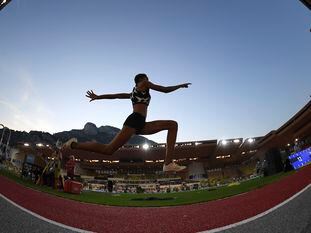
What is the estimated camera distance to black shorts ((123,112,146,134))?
10.8ft

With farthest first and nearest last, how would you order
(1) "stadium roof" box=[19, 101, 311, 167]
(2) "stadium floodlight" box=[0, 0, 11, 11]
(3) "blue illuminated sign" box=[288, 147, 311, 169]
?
(1) "stadium roof" box=[19, 101, 311, 167], (3) "blue illuminated sign" box=[288, 147, 311, 169], (2) "stadium floodlight" box=[0, 0, 11, 11]

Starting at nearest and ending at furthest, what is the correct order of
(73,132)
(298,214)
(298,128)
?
(298,214)
(298,128)
(73,132)

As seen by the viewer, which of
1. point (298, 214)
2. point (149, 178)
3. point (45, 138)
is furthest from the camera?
point (45, 138)

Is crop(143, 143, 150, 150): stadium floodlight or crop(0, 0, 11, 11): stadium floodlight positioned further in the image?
crop(143, 143, 150, 150): stadium floodlight

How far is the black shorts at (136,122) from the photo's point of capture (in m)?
3.29

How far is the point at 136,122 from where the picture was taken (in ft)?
10.8

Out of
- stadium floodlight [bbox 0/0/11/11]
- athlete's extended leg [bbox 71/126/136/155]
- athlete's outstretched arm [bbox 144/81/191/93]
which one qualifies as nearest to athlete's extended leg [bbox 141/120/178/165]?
athlete's extended leg [bbox 71/126/136/155]

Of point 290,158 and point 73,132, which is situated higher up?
point 73,132

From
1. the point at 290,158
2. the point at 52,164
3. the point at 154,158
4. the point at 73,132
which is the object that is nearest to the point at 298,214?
the point at 52,164

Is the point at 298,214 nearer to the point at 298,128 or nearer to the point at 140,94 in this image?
the point at 140,94

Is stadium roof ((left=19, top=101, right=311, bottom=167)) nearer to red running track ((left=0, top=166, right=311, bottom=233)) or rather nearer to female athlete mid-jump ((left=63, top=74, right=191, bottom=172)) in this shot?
red running track ((left=0, top=166, right=311, bottom=233))

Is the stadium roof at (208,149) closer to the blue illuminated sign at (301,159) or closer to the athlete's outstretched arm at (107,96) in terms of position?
the blue illuminated sign at (301,159)

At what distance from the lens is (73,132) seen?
167 metres

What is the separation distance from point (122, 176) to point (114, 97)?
2227 inches
